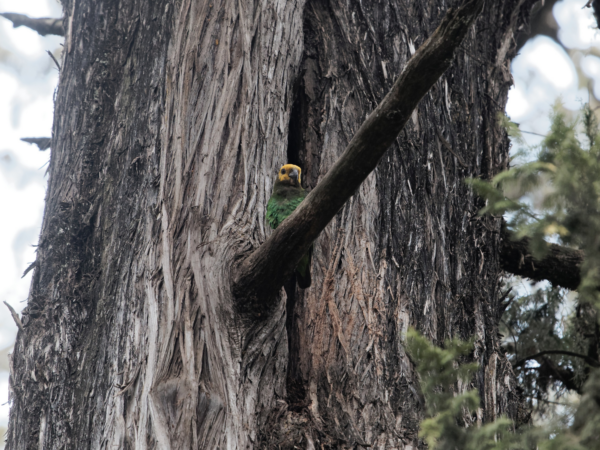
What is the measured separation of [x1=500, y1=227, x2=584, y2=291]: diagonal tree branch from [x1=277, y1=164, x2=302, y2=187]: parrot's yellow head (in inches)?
47.0

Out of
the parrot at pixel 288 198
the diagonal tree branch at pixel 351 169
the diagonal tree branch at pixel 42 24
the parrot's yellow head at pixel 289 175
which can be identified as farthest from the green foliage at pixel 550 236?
the diagonal tree branch at pixel 42 24

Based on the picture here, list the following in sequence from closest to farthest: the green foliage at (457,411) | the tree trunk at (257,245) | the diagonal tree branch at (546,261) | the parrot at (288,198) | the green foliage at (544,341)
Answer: the green foliage at (457,411)
the tree trunk at (257,245)
the parrot at (288,198)
the diagonal tree branch at (546,261)
the green foliage at (544,341)

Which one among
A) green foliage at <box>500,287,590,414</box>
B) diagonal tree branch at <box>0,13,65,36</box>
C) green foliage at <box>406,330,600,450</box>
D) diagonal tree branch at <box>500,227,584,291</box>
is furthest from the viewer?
diagonal tree branch at <box>0,13,65,36</box>

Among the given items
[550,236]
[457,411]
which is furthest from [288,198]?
[457,411]

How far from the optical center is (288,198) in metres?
3.32

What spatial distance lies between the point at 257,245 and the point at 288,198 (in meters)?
1.06

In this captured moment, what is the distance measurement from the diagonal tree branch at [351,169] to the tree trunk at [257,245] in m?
0.12

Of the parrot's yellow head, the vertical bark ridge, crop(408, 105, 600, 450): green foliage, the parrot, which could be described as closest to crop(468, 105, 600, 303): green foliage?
crop(408, 105, 600, 450): green foliage

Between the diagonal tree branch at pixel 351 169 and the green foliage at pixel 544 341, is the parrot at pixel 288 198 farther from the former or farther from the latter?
the green foliage at pixel 544 341

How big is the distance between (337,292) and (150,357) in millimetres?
848

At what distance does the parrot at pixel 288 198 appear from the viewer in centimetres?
254

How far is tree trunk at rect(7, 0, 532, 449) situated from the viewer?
212 cm

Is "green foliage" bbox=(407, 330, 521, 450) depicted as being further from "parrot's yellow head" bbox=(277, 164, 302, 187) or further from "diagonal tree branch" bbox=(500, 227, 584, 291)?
"diagonal tree branch" bbox=(500, 227, 584, 291)

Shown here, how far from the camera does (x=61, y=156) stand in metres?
3.50
